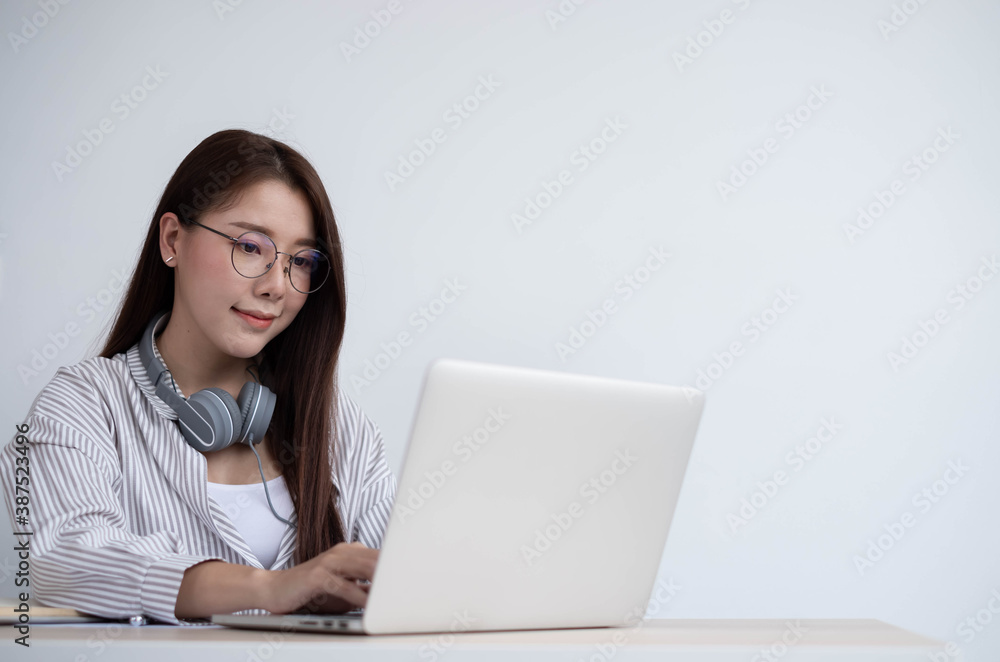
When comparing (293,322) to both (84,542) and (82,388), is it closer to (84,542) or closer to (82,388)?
(82,388)

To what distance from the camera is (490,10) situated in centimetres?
267

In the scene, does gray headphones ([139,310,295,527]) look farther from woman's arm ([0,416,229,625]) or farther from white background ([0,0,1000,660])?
white background ([0,0,1000,660])

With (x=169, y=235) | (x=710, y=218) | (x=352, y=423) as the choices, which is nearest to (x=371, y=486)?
(x=352, y=423)

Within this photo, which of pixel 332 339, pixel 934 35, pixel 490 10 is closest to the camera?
pixel 332 339

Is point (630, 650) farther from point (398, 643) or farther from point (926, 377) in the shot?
point (926, 377)

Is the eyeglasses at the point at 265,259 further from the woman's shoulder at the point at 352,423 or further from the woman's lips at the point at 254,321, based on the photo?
the woman's shoulder at the point at 352,423

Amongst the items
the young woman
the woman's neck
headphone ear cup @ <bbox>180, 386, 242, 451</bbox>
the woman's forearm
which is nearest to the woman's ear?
the young woman

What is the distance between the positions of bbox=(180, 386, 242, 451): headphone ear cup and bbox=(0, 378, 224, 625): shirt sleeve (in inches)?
6.1

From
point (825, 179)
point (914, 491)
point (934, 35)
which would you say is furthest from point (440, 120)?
point (914, 491)

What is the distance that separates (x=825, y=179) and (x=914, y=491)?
3.59 ft

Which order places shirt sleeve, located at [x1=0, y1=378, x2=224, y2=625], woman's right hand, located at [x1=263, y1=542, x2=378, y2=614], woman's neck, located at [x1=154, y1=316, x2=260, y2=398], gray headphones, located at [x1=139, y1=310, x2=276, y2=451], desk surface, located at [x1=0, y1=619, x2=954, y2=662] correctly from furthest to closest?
woman's neck, located at [x1=154, y1=316, x2=260, y2=398] → gray headphones, located at [x1=139, y1=310, x2=276, y2=451] → shirt sleeve, located at [x1=0, y1=378, x2=224, y2=625] → woman's right hand, located at [x1=263, y1=542, x2=378, y2=614] → desk surface, located at [x1=0, y1=619, x2=954, y2=662]

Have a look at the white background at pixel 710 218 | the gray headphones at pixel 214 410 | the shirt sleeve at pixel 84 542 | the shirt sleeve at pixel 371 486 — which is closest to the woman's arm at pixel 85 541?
the shirt sleeve at pixel 84 542

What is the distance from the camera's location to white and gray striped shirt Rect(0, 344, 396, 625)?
1062mm

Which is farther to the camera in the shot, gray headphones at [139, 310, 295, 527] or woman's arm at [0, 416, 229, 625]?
gray headphones at [139, 310, 295, 527]
